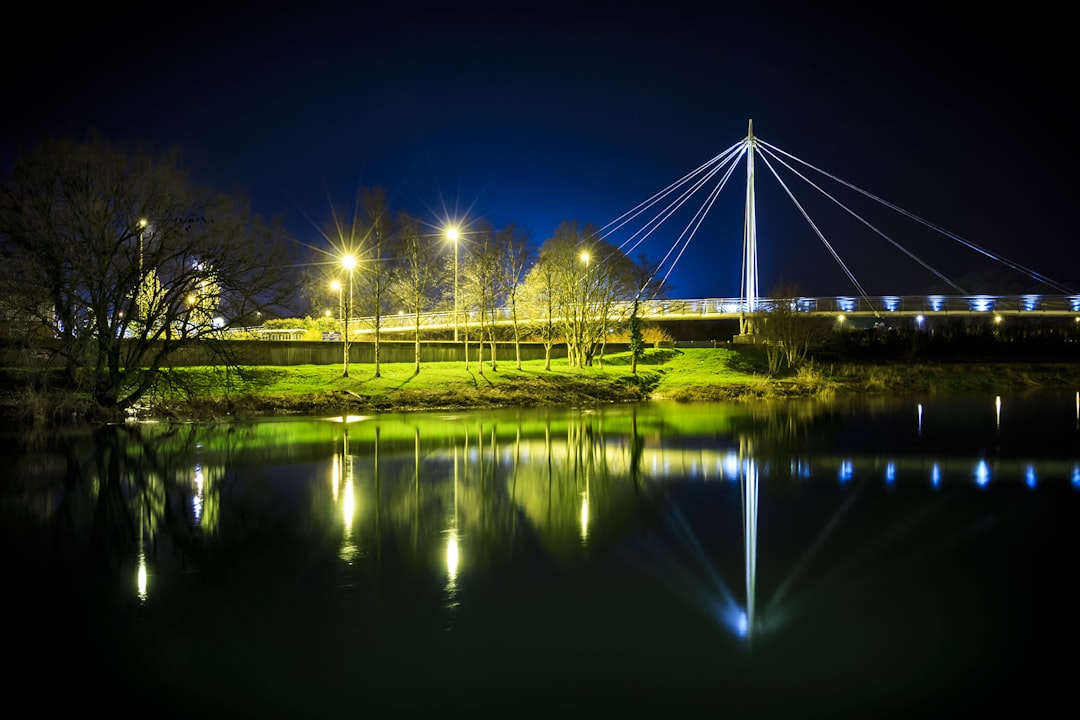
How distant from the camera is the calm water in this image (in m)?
6.23

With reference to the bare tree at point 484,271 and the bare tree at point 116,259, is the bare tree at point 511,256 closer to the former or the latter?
the bare tree at point 484,271

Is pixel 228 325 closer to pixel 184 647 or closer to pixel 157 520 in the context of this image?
pixel 157 520

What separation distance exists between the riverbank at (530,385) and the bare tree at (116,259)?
1.80m

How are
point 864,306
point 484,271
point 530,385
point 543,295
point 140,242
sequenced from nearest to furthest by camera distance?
point 140,242 → point 530,385 → point 484,271 → point 543,295 → point 864,306

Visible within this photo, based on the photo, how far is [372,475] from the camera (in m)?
15.6

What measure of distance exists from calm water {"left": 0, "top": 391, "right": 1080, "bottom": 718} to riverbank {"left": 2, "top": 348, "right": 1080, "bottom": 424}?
10.3 m

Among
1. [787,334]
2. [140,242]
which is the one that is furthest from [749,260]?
[140,242]

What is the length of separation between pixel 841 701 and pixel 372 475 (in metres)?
11.0

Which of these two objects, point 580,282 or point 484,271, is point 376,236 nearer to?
point 484,271

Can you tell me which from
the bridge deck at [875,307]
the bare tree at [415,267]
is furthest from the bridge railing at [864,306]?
the bare tree at [415,267]

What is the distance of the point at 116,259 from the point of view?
88.1ft

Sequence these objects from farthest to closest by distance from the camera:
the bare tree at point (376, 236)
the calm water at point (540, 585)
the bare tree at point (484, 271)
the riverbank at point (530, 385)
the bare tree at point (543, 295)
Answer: the bare tree at point (543, 295)
the bare tree at point (484, 271)
the bare tree at point (376, 236)
the riverbank at point (530, 385)
the calm water at point (540, 585)

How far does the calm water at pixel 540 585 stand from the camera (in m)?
6.23

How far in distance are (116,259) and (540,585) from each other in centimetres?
2357
